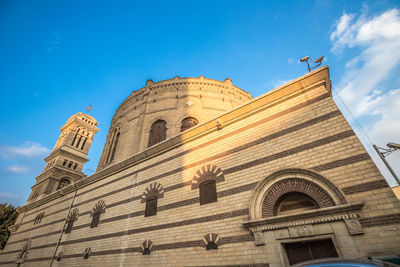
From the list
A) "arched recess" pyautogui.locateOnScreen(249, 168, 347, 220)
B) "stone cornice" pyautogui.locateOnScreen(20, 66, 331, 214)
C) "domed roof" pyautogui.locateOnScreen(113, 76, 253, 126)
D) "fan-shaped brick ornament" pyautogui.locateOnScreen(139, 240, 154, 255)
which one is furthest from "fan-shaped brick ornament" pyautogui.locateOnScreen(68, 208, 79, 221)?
"arched recess" pyautogui.locateOnScreen(249, 168, 347, 220)

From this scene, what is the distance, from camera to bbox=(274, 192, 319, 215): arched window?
538cm

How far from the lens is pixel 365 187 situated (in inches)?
181

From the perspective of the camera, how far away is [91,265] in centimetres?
949

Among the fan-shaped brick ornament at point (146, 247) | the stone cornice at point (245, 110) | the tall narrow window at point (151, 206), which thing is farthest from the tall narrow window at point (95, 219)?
the fan-shaped brick ornament at point (146, 247)

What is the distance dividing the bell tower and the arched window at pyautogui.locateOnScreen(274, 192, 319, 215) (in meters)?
25.8

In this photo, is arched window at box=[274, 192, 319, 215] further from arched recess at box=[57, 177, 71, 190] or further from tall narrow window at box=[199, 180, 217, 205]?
arched recess at box=[57, 177, 71, 190]

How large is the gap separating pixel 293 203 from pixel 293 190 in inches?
18.2

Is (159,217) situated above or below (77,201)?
below

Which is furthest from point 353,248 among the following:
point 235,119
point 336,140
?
point 235,119

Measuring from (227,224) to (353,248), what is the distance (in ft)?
11.0

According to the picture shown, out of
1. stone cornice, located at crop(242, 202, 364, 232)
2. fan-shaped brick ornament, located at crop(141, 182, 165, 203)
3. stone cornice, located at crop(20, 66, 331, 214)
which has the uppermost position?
stone cornice, located at crop(20, 66, 331, 214)

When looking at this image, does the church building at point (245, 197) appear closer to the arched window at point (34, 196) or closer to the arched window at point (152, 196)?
the arched window at point (152, 196)

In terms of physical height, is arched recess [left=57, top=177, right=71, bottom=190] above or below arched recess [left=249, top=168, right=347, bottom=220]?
above

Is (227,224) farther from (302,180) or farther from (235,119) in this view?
(235,119)
